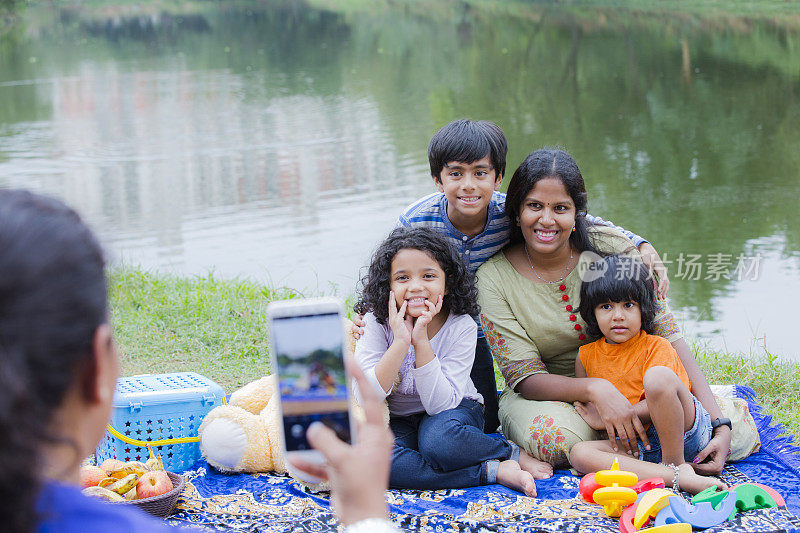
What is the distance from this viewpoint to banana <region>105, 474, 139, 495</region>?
2459mm

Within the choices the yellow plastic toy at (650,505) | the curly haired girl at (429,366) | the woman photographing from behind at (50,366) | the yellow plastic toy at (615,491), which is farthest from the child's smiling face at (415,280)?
→ the woman photographing from behind at (50,366)

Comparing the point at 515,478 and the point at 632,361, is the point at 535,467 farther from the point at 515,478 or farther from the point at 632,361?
the point at 632,361

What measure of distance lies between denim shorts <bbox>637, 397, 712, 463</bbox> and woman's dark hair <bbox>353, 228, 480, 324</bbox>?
2.25 feet

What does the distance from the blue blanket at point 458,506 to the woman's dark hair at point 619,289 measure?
52 centimetres

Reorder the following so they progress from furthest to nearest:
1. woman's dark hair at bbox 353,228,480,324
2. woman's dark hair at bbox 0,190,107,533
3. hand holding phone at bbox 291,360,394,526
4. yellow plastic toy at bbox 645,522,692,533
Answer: woman's dark hair at bbox 353,228,480,324
yellow plastic toy at bbox 645,522,692,533
hand holding phone at bbox 291,360,394,526
woman's dark hair at bbox 0,190,107,533

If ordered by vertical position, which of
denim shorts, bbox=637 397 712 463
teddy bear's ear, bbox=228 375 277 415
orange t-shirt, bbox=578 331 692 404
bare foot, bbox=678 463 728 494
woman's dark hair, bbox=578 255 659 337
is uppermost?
woman's dark hair, bbox=578 255 659 337

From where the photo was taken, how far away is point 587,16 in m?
19.1

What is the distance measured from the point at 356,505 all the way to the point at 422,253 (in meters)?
1.75

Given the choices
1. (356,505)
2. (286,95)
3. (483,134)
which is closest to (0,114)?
(286,95)

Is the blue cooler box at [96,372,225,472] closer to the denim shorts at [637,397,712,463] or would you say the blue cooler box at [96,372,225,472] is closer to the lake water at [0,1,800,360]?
the lake water at [0,1,800,360]

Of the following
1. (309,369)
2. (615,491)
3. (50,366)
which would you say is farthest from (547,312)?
(50,366)

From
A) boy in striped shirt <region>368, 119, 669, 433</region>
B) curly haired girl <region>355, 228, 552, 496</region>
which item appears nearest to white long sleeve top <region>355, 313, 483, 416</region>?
curly haired girl <region>355, 228, 552, 496</region>

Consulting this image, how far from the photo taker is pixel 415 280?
8.82ft

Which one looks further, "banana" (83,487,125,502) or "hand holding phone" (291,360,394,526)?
"banana" (83,487,125,502)
